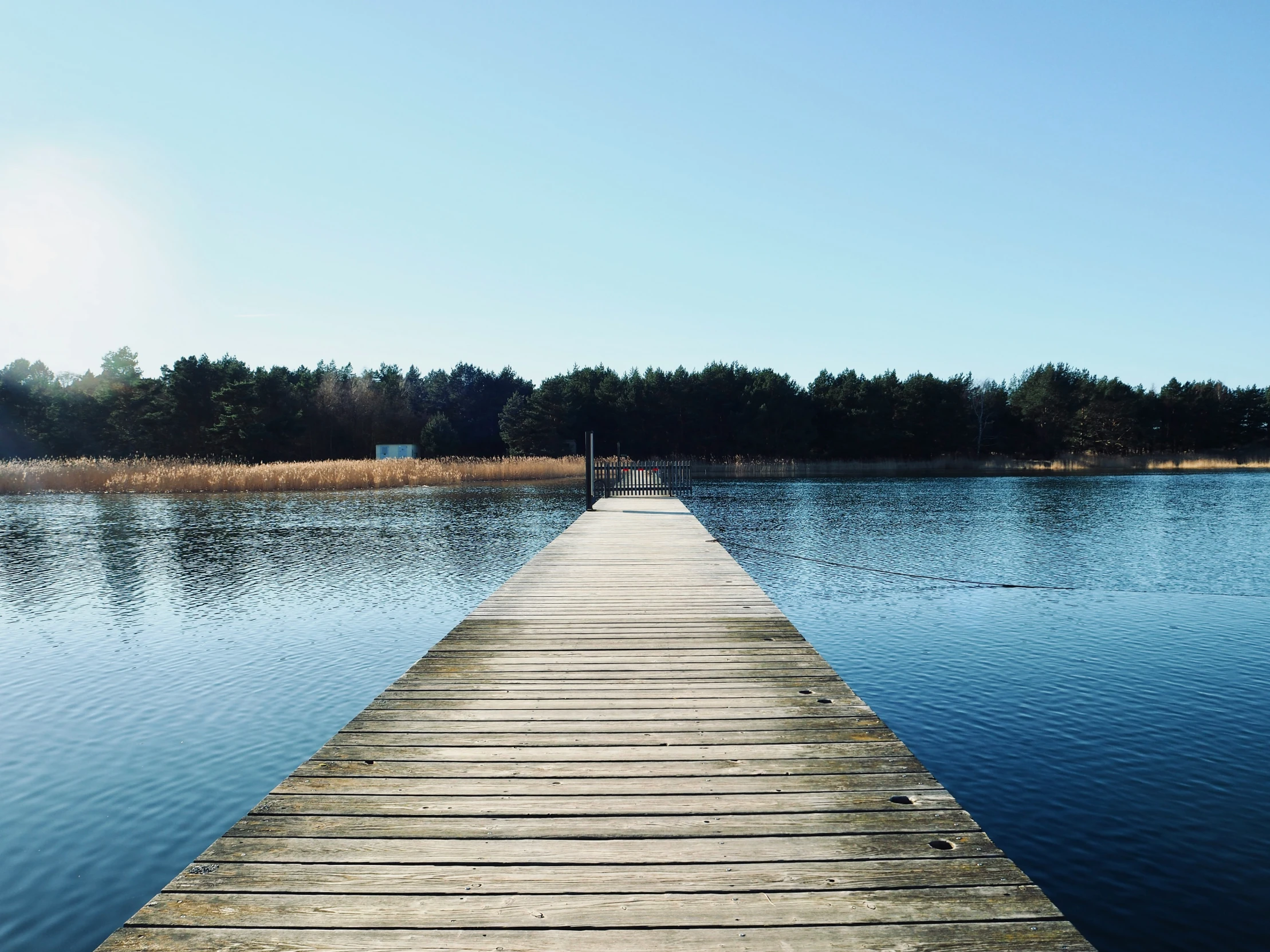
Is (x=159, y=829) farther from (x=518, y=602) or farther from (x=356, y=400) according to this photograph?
(x=356, y=400)

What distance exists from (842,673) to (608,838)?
17.0ft

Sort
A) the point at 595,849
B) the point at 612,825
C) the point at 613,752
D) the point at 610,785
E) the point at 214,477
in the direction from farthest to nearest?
the point at 214,477 < the point at 613,752 < the point at 610,785 < the point at 612,825 < the point at 595,849

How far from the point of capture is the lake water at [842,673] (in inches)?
168

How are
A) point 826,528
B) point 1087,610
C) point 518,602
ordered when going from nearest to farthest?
point 518,602
point 1087,610
point 826,528

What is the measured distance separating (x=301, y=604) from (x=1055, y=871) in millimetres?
9339

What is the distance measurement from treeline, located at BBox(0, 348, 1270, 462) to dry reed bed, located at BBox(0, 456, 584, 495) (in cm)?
1600

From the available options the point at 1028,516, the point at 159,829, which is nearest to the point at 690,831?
the point at 159,829

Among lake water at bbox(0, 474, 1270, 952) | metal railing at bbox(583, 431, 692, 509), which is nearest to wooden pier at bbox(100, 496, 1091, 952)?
lake water at bbox(0, 474, 1270, 952)

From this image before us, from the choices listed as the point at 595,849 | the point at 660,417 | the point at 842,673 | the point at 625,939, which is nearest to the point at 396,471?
the point at 660,417

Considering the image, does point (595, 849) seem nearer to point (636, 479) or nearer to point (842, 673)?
point (842, 673)

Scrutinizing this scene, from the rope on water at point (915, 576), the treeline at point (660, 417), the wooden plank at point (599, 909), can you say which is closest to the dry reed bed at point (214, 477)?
the treeline at point (660, 417)

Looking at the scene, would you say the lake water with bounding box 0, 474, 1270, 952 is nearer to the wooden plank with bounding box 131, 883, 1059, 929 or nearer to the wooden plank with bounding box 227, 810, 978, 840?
the wooden plank with bounding box 227, 810, 978, 840

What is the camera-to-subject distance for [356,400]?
193ft

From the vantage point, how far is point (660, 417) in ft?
179
